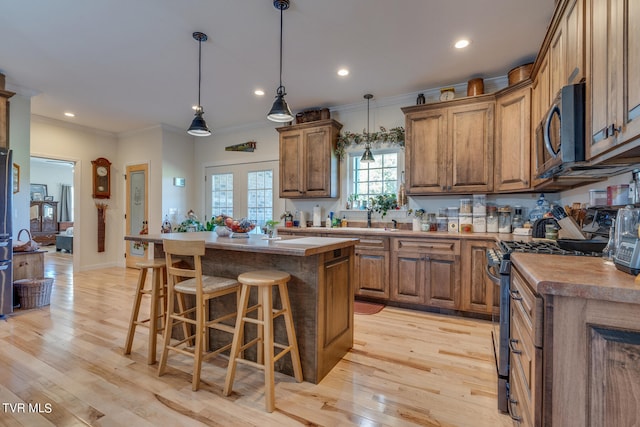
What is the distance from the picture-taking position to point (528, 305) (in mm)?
1208

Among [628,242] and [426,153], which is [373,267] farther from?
[628,242]

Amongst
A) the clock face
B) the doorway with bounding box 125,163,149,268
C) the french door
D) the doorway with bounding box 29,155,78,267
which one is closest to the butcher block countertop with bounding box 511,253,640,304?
the clock face

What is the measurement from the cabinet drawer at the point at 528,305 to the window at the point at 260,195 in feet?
14.4

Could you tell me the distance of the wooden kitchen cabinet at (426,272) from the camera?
342 cm

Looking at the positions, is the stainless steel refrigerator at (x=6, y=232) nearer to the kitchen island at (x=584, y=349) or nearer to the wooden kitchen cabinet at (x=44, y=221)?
the kitchen island at (x=584, y=349)

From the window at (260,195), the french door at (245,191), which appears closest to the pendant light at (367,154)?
the french door at (245,191)

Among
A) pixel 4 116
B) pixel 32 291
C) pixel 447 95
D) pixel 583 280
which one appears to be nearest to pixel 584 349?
pixel 583 280

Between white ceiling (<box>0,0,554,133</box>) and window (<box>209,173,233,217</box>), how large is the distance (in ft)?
5.80

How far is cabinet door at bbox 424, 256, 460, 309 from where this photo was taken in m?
3.41

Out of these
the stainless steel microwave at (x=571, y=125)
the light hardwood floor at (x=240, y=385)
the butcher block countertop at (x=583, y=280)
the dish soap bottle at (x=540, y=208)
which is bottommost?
the light hardwood floor at (x=240, y=385)

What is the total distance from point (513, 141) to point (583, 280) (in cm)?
276

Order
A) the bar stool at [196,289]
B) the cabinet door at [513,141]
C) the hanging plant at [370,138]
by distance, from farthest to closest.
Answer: the hanging plant at [370,138] → the cabinet door at [513,141] → the bar stool at [196,289]

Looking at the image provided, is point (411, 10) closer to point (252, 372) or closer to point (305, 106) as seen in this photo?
point (305, 106)

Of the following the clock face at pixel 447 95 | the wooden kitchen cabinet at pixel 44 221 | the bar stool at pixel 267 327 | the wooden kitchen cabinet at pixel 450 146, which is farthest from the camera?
the wooden kitchen cabinet at pixel 44 221
